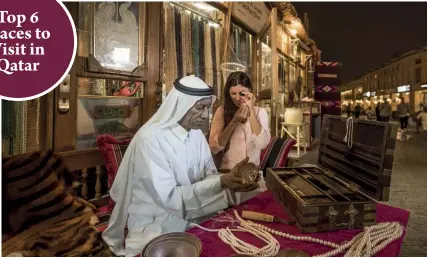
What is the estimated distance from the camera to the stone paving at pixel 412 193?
10.6ft

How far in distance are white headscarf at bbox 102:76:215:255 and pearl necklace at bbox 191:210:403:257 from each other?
0.60 metres

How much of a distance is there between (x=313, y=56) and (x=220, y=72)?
11373mm

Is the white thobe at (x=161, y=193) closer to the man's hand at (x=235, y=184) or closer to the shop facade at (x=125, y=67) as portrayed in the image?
the man's hand at (x=235, y=184)

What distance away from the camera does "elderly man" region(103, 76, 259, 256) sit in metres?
1.70

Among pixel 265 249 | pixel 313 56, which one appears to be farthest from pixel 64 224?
pixel 313 56

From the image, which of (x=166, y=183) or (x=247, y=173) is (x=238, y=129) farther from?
(x=166, y=183)

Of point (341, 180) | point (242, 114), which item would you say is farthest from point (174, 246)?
point (242, 114)

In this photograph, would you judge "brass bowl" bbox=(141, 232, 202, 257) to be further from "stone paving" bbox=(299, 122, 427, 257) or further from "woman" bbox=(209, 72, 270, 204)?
"stone paving" bbox=(299, 122, 427, 257)

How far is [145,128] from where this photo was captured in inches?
71.9

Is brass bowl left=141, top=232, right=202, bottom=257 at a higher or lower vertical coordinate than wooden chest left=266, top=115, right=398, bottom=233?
lower

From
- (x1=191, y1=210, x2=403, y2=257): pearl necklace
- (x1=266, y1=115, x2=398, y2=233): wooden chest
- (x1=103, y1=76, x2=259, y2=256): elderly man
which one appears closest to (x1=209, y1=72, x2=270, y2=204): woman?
(x1=266, y1=115, x2=398, y2=233): wooden chest

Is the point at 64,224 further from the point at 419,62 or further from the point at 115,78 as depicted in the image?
the point at 419,62

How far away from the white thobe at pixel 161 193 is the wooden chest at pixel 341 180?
0.50m

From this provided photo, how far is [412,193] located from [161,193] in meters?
5.10
